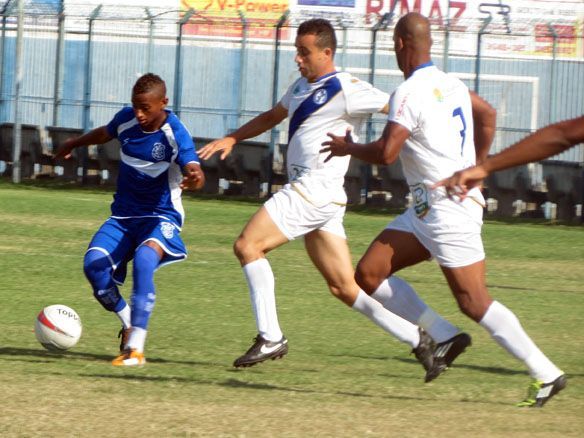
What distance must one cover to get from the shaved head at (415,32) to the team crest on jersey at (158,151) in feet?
6.17

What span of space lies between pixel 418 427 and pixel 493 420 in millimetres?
424

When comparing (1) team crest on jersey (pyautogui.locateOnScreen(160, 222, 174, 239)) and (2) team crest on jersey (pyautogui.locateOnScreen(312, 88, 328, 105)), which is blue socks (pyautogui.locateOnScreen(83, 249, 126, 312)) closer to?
(1) team crest on jersey (pyautogui.locateOnScreen(160, 222, 174, 239))

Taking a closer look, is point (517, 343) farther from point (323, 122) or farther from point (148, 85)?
point (148, 85)

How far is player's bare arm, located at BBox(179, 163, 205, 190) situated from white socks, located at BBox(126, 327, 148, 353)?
867 millimetres

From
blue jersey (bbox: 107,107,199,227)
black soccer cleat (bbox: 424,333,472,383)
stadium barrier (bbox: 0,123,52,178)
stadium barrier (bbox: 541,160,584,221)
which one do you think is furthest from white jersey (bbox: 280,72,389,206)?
stadium barrier (bbox: 0,123,52,178)

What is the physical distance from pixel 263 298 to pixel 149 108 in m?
1.34

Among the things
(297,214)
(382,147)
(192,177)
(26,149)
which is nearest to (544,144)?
(382,147)

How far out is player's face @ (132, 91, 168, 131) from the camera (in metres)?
8.32

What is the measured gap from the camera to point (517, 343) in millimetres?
6918

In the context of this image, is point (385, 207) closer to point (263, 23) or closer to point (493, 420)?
point (263, 23)

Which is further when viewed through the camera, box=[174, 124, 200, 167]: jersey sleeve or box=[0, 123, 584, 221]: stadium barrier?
box=[0, 123, 584, 221]: stadium barrier

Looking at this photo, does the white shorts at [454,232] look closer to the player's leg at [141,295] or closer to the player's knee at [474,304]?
the player's knee at [474,304]

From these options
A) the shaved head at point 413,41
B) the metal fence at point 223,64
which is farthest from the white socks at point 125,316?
the metal fence at point 223,64

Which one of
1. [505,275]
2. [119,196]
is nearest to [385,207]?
[505,275]
